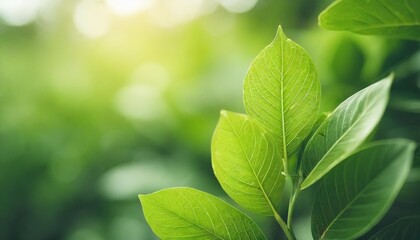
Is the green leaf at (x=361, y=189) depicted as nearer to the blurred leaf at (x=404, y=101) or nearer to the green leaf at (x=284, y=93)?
the green leaf at (x=284, y=93)

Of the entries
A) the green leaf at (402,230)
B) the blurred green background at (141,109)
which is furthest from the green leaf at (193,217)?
the blurred green background at (141,109)

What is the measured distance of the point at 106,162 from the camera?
5.30ft

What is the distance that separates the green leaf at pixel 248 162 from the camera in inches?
16.0

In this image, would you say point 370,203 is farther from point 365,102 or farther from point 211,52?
point 211,52

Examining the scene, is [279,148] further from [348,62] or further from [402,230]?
[348,62]

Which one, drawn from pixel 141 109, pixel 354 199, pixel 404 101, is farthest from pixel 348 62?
pixel 141 109

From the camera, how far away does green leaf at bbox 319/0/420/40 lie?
1.41 ft

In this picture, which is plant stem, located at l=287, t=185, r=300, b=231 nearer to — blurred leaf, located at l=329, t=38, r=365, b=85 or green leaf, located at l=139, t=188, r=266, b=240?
green leaf, located at l=139, t=188, r=266, b=240

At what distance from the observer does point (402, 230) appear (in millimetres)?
441

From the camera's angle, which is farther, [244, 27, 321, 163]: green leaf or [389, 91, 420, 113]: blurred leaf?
[389, 91, 420, 113]: blurred leaf

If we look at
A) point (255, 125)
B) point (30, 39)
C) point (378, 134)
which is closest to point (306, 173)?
point (255, 125)

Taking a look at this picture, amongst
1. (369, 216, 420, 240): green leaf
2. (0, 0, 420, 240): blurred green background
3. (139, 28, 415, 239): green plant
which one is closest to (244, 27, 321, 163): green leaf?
(139, 28, 415, 239): green plant

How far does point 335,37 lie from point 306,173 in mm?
656

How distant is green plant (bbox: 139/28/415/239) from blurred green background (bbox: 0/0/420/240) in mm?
401
